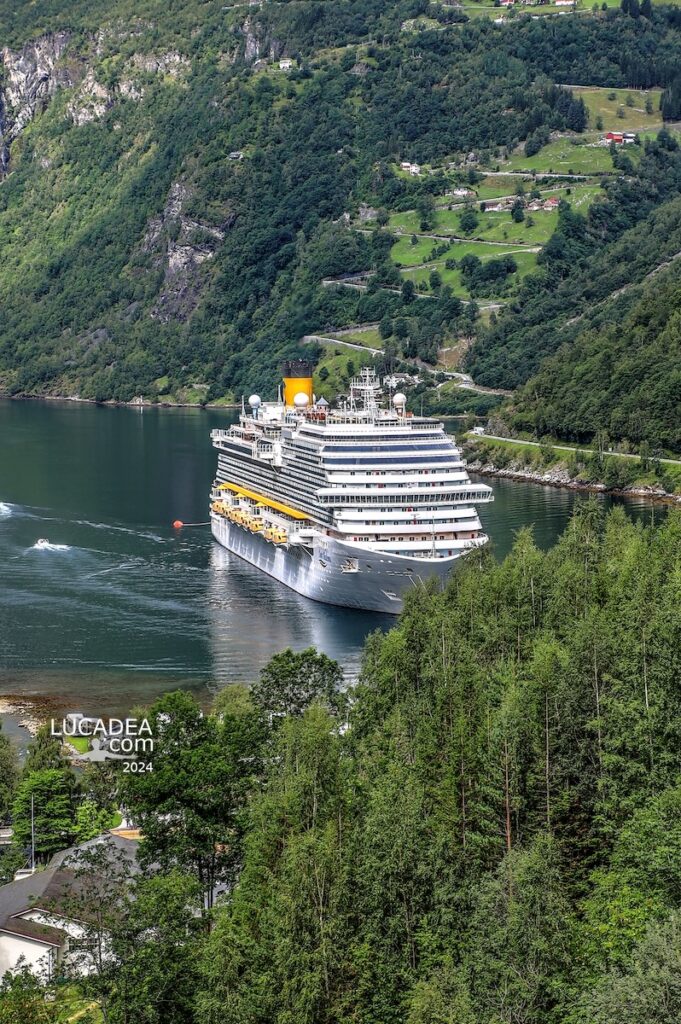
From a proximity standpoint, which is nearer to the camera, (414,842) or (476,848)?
(414,842)

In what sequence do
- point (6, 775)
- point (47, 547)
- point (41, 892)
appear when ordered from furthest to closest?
point (47, 547)
point (6, 775)
point (41, 892)

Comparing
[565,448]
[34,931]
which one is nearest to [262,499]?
[565,448]

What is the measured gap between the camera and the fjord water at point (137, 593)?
242 feet

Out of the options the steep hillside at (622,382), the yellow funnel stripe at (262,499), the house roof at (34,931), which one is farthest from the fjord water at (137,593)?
the house roof at (34,931)

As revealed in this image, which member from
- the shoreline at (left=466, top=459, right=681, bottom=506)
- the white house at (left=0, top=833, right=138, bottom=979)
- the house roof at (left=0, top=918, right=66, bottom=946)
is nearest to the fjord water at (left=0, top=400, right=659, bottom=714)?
the shoreline at (left=466, top=459, right=681, bottom=506)

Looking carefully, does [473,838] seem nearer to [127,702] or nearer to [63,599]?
[127,702]

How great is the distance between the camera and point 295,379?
112m

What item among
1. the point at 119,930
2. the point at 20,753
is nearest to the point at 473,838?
the point at 119,930

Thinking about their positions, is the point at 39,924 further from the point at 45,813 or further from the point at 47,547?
the point at 47,547

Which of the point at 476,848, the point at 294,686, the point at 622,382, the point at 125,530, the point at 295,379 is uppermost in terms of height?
the point at 295,379

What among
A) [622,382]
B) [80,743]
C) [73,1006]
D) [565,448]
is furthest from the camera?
[622,382]

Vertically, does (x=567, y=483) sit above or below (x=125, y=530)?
above

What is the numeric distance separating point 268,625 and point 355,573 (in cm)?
588

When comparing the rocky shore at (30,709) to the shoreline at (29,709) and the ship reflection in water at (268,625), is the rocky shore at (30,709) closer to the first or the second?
the shoreline at (29,709)
